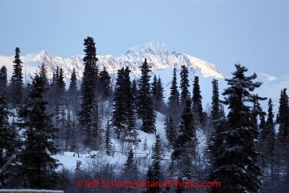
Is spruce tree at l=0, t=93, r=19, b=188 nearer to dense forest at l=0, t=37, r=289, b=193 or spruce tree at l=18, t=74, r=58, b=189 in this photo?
dense forest at l=0, t=37, r=289, b=193

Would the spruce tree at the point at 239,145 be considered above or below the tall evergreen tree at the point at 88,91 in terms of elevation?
below

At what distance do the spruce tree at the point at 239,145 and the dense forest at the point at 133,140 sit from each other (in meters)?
0.06

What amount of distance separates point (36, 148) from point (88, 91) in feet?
122

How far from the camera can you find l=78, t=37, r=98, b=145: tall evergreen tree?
53.6 metres

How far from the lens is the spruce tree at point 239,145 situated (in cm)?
1881

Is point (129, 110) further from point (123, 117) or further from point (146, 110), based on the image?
point (146, 110)

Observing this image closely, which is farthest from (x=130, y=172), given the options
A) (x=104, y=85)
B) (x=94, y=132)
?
(x=104, y=85)

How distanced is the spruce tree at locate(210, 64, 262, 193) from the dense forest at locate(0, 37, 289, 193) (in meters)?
0.06

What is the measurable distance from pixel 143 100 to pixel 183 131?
20.5 m

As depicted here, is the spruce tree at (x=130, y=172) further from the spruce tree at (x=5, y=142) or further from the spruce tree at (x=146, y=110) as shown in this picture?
the spruce tree at (x=146, y=110)

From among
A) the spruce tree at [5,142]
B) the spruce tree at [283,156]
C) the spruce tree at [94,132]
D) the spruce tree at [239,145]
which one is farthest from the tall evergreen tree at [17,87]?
the spruce tree at [239,145]

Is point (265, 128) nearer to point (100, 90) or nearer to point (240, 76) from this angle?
point (100, 90)

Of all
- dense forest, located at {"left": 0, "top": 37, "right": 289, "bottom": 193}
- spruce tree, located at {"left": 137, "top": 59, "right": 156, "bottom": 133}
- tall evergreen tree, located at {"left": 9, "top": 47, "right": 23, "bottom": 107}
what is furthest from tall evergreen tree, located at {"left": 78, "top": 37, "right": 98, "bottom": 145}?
tall evergreen tree, located at {"left": 9, "top": 47, "right": 23, "bottom": 107}

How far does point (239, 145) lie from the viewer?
18.9 metres
